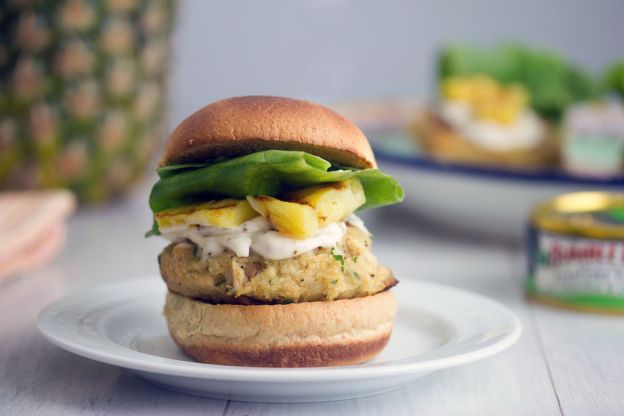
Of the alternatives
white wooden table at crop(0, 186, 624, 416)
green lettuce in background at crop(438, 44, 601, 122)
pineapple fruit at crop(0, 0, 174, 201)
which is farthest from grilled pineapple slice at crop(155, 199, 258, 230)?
green lettuce in background at crop(438, 44, 601, 122)

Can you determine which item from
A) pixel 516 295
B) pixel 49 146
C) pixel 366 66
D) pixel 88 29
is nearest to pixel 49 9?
pixel 88 29

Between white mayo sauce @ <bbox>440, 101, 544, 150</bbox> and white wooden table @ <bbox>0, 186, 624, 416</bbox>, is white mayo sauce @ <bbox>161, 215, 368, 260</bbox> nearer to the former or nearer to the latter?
white wooden table @ <bbox>0, 186, 624, 416</bbox>

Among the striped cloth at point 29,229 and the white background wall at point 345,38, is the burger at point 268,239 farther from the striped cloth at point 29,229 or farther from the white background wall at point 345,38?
the white background wall at point 345,38

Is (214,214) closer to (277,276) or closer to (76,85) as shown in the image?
(277,276)

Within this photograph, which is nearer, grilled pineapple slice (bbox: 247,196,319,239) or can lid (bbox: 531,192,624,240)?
grilled pineapple slice (bbox: 247,196,319,239)

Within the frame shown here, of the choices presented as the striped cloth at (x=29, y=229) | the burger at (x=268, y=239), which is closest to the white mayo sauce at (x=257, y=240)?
the burger at (x=268, y=239)

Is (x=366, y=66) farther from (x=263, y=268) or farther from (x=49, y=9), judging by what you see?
(x=263, y=268)
